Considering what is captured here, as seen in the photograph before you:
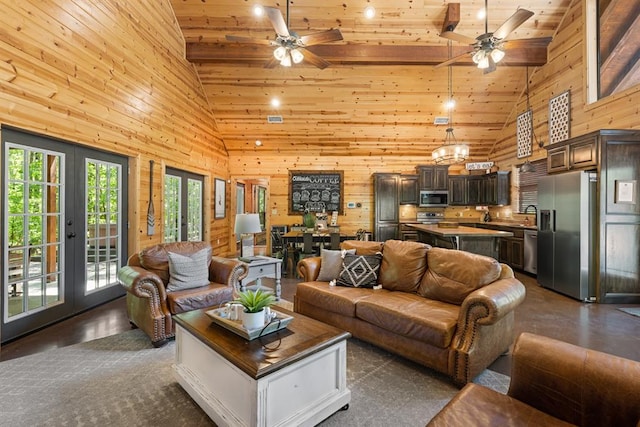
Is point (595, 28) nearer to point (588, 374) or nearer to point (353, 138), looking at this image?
point (353, 138)

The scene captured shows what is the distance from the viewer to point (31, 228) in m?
3.02

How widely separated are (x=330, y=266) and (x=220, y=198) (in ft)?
16.1

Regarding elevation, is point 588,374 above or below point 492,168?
below

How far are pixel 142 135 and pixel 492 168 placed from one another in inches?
303

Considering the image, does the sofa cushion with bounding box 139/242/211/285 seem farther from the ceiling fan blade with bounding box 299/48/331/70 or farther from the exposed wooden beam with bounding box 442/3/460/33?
the exposed wooden beam with bounding box 442/3/460/33

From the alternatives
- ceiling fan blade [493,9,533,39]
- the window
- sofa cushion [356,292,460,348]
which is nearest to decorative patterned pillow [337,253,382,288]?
sofa cushion [356,292,460,348]

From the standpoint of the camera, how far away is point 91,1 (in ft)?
11.1

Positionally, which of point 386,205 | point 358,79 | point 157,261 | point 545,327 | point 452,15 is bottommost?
point 545,327

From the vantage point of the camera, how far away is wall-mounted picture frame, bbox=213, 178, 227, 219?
7098 millimetres

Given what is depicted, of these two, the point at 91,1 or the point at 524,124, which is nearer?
the point at 91,1

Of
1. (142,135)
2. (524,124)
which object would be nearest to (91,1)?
(142,135)

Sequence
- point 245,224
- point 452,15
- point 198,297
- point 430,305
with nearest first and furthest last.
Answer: point 430,305 → point 198,297 → point 245,224 → point 452,15

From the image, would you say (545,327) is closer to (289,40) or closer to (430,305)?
(430,305)

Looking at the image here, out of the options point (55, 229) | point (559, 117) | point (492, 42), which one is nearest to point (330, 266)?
point (55, 229)
